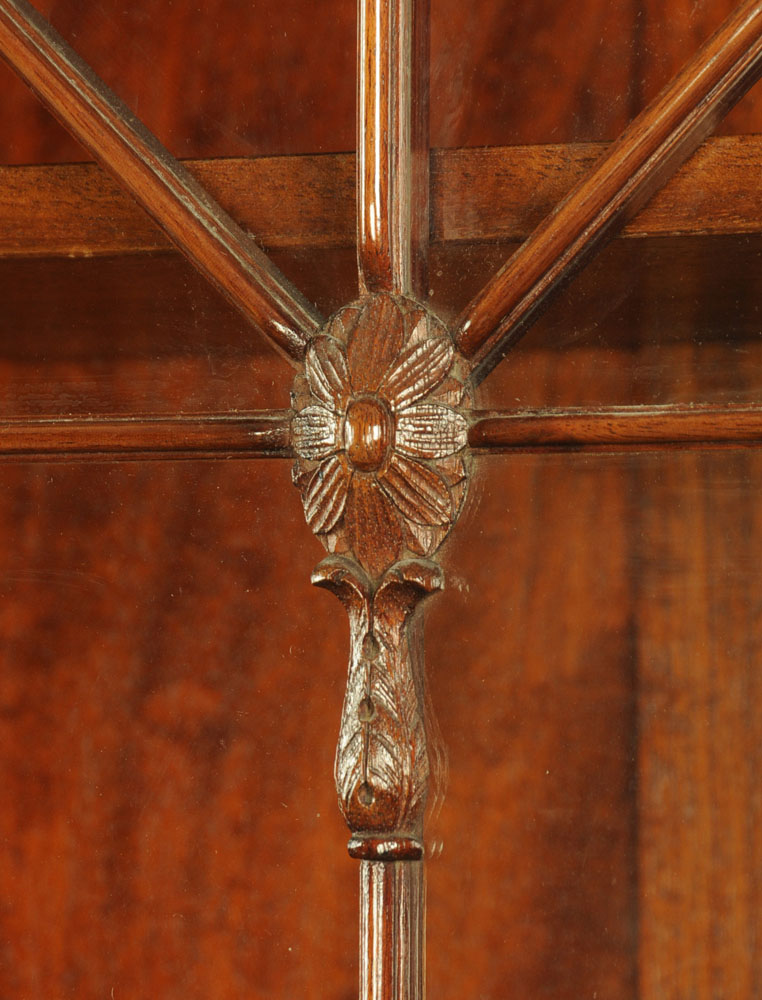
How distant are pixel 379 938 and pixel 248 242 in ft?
0.61

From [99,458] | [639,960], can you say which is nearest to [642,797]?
[639,960]

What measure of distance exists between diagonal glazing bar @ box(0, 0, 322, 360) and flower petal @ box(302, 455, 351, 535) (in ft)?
0.11

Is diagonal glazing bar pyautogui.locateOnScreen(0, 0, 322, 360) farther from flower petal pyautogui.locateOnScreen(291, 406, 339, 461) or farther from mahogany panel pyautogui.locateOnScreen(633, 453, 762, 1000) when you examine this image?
mahogany panel pyautogui.locateOnScreen(633, 453, 762, 1000)

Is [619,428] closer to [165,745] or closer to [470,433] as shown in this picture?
[470,433]

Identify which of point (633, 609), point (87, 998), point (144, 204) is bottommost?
point (87, 998)

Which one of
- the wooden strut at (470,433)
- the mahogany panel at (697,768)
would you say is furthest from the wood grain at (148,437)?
the mahogany panel at (697,768)

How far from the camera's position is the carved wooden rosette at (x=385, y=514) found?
13.6 inches

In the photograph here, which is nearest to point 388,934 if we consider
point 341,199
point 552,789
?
point 552,789

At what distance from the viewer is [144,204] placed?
0.38 metres

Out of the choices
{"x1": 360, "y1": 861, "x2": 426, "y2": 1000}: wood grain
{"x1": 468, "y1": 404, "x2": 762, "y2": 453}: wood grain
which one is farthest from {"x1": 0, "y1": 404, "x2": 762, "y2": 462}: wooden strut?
{"x1": 360, "y1": 861, "x2": 426, "y2": 1000}: wood grain

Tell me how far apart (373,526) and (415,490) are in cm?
1

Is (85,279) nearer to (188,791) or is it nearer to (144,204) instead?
(144,204)

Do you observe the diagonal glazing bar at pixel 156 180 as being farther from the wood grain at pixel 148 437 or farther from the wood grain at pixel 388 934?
the wood grain at pixel 388 934

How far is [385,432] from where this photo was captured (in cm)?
35
